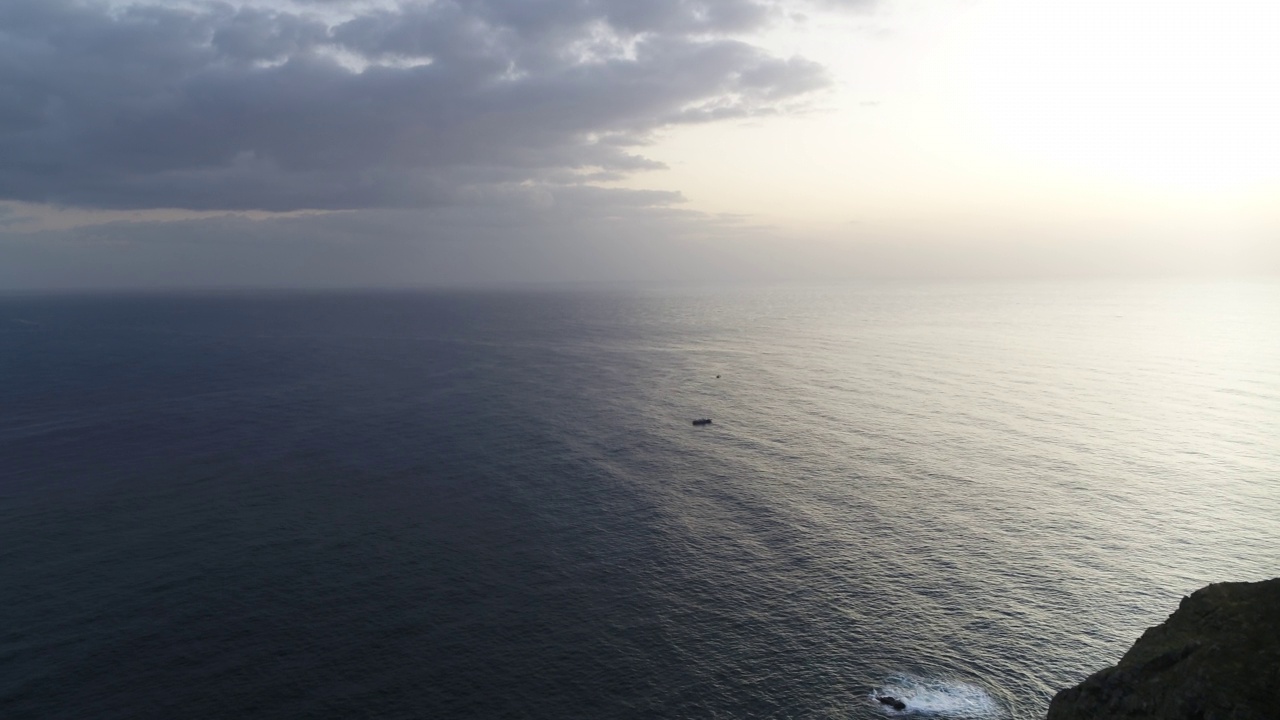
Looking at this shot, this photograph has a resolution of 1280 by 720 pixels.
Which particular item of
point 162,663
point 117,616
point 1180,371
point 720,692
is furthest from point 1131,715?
point 1180,371

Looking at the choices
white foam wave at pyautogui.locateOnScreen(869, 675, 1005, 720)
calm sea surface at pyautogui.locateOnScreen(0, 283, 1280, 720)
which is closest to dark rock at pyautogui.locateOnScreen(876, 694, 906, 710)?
white foam wave at pyautogui.locateOnScreen(869, 675, 1005, 720)

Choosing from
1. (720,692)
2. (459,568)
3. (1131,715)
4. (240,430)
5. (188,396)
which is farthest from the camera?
(188,396)

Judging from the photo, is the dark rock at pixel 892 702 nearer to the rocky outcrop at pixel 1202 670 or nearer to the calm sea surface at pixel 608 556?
the calm sea surface at pixel 608 556

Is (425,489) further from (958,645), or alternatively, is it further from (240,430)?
(958,645)

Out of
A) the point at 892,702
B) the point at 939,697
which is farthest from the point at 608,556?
the point at 939,697

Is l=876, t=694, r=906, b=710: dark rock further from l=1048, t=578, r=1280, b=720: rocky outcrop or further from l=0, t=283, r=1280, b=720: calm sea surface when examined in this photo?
l=1048, t=578, r=1280, b=720: rocky outcrop

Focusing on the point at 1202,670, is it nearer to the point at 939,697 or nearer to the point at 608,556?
the point at 939,697

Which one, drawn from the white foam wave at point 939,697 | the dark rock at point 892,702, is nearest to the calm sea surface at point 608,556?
the white foam wave at point 939,697
